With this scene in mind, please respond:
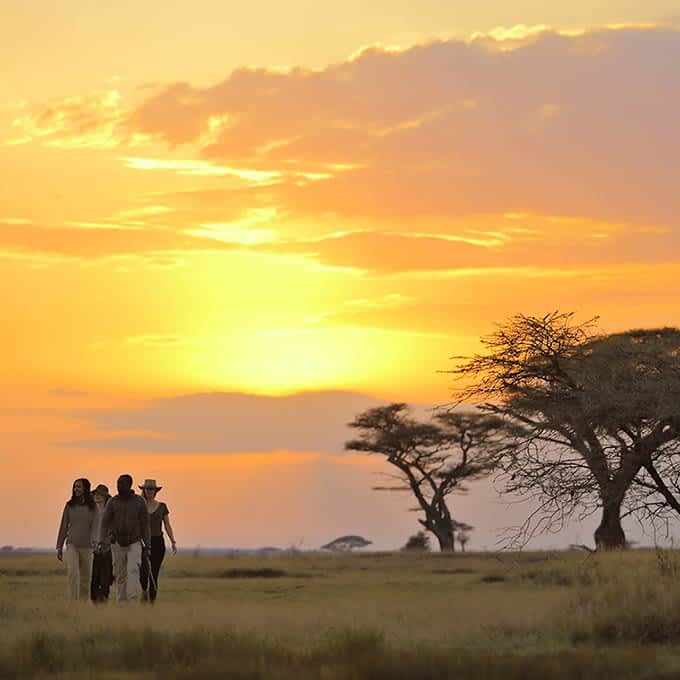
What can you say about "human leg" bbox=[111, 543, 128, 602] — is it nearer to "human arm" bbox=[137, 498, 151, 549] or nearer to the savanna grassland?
"human arm" bbox=[137, 498, 151, 549]

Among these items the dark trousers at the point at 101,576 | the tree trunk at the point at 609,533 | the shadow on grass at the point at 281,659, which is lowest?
the shadow on grass at the point at 281,659

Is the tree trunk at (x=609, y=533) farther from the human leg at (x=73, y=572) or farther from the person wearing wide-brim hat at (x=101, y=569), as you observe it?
the human leg at (x=73, y=572)

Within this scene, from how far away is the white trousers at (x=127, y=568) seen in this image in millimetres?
24531

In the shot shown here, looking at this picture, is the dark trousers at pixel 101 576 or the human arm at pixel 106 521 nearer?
the human arm at pixel 106 521

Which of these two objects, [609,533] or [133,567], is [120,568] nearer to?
[133,567]

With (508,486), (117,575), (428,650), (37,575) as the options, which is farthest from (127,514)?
(37,575)

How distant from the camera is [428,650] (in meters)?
18.0

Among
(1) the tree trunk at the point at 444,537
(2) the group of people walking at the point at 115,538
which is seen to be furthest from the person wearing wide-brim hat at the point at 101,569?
(1) the tree trunk at the point at 444,537

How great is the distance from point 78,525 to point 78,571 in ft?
2.85

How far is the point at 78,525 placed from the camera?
25.5 m

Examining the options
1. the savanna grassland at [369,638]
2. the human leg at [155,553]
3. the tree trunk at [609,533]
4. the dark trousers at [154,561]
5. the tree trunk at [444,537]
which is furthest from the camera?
the tree trunk at [444,537]

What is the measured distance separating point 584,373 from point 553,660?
854cm

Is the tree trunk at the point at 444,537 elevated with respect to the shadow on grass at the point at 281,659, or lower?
elevated

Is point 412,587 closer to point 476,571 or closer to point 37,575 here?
point 476,571
